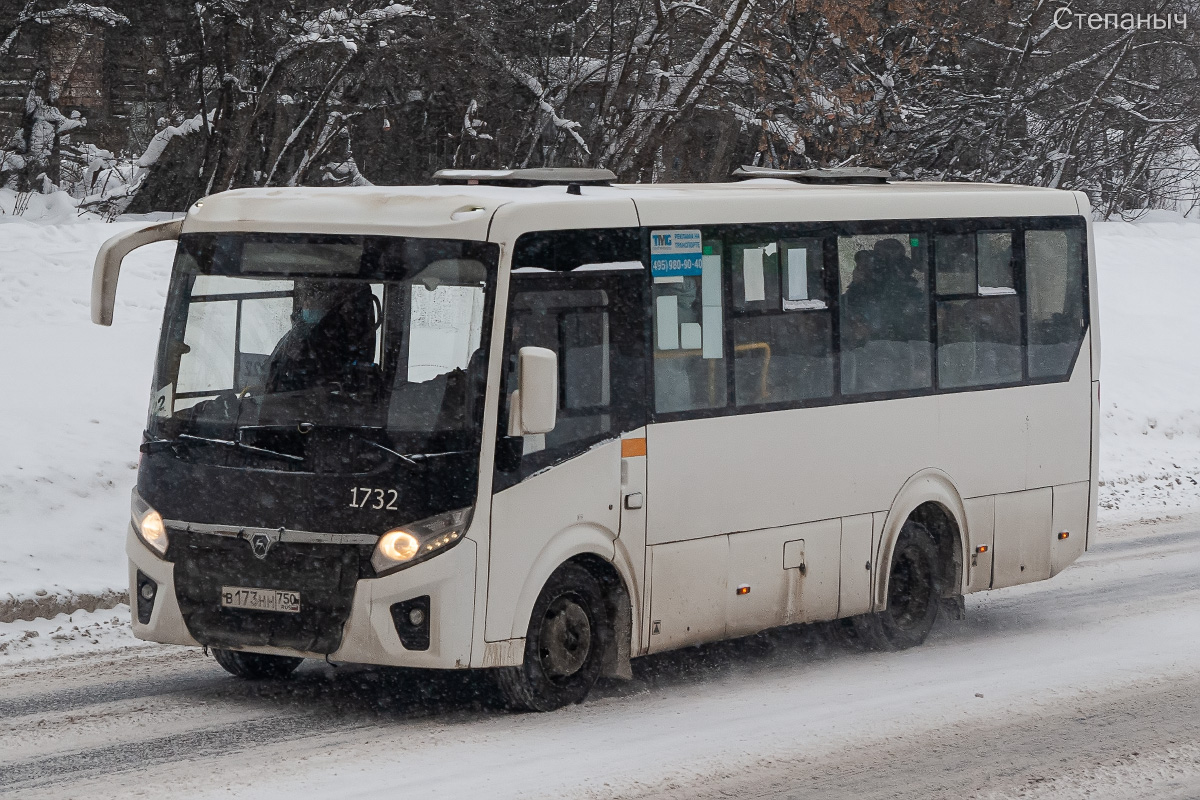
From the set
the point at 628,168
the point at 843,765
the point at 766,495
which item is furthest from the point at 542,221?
the point at 628,168

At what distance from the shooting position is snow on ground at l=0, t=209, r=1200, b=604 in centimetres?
1210

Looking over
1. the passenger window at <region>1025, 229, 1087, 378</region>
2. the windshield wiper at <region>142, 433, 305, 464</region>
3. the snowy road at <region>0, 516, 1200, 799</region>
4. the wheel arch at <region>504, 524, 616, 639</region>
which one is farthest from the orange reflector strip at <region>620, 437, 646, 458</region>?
the passenger window at <region>1025, 229, 1087, 378</region>

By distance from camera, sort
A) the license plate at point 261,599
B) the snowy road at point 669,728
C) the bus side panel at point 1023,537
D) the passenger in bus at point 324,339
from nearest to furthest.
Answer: the snowy road at point 669,728 → the license plate at point 261,599 → the passenger in bus at point 324,339 → the bus side panel at point 1023,537

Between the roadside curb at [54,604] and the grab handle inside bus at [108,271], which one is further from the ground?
the grab handle inside bus at [108,271]

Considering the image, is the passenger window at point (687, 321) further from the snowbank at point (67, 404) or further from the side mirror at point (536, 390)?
the snowbank at point (67, 404)

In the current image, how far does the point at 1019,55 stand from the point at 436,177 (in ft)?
66.6

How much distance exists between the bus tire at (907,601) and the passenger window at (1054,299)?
147 centimetres

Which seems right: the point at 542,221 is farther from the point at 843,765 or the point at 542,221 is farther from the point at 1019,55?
the point at 1019,55

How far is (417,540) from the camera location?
26.5ft

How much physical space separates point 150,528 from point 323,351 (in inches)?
47.4

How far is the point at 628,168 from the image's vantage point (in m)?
21.0

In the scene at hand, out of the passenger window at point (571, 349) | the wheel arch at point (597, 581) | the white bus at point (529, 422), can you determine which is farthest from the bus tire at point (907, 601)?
the passenger window at point (571, 349)

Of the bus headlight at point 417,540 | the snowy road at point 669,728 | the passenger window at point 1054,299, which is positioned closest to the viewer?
the snowy road at point 669,728

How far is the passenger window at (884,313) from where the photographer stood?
408 inches
